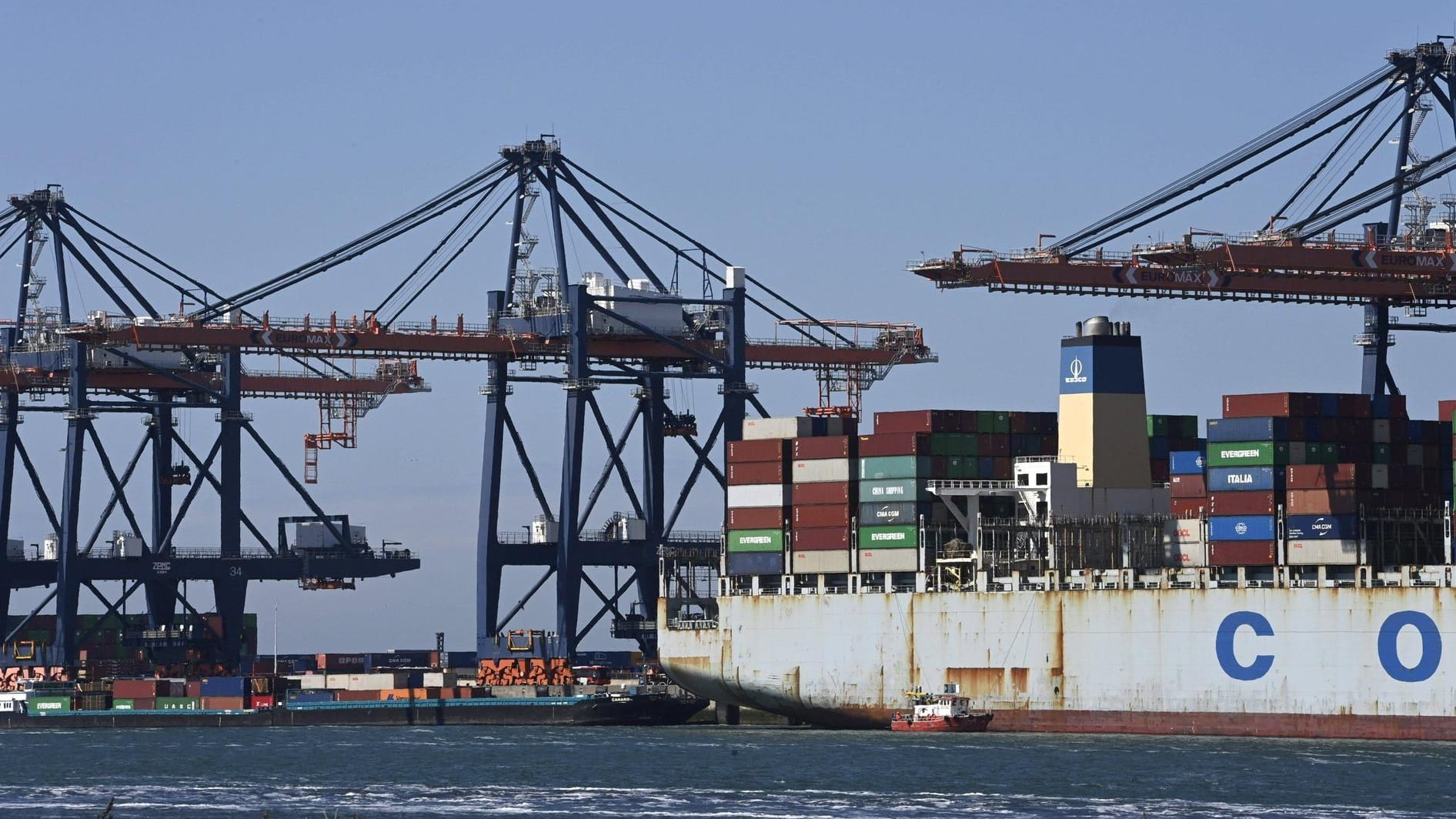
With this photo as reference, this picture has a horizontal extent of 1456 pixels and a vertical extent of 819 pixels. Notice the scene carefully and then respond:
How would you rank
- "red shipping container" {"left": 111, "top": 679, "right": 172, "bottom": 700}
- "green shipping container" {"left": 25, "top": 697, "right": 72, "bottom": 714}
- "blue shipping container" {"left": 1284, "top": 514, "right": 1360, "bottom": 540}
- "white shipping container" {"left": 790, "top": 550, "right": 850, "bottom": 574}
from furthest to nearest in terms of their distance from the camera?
"green shipping container" {"left": 25, "top": 697, "right": 72, "bottom": 714} → "red shipping container" {"left": 111, "top": 679, "right": 172, "bottom": 700} → "white shipping container" {"left": 790, "top": 550, "right": 850, "bottom": 574} → "blue shipping container" {"left": 1284, "top": 514, "right": 1360, "bottom": 540}

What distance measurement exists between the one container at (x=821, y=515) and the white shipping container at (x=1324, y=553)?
1532cm

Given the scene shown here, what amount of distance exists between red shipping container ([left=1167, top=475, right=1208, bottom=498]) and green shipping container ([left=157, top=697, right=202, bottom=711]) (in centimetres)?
3936

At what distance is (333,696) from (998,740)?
102 feet

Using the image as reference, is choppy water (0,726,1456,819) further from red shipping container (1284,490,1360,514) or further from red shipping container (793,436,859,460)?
red shipping container (793,436,859,460)

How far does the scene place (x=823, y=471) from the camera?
85375 millimetres

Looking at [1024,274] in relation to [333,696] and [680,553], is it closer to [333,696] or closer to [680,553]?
[680,553]

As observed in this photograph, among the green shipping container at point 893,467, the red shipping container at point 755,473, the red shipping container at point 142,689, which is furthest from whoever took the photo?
the red shipping container at point 142,689

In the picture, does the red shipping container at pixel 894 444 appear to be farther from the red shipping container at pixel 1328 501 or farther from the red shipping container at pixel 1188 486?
the red shipping container at pixel 1328 501

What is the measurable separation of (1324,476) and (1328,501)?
0.70 meters

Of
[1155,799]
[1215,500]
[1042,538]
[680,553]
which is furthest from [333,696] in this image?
[1155,799]

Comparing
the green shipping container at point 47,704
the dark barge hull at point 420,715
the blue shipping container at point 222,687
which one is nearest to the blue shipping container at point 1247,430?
the dark barge hull at point 420,715

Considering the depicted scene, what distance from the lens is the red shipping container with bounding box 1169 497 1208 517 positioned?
77.9m

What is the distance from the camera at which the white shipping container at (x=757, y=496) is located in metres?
86.7

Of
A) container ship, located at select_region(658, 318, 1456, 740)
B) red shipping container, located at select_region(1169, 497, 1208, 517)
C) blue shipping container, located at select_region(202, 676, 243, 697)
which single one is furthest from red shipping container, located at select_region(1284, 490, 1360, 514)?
blue shipping container, located at select_region(202, 676, 243, 697)
